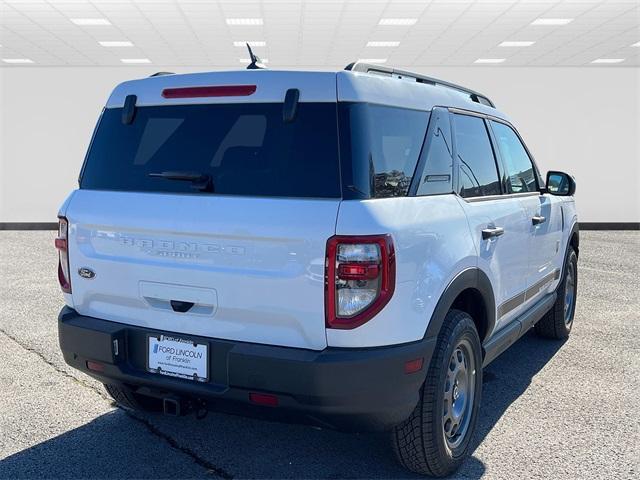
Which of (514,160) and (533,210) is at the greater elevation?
(514,160)

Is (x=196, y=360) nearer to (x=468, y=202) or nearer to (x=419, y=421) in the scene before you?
(x=419, y=421)

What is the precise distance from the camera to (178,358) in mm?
2674

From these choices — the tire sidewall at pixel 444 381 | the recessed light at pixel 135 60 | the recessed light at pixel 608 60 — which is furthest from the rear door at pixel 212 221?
the recessed light at pixel 608 60

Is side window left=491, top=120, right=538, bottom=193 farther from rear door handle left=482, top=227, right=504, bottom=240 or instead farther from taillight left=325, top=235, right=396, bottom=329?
taillight left=325, top=235, right=396, bottom=329

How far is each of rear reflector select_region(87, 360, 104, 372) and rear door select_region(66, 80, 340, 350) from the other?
0.22 metres

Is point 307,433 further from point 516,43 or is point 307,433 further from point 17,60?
point 17,60

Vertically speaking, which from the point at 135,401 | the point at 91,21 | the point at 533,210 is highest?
the point at 91,21

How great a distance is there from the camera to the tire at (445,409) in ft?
8.97

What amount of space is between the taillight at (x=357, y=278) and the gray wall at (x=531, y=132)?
1685 cm

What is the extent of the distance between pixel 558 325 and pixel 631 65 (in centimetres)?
1614

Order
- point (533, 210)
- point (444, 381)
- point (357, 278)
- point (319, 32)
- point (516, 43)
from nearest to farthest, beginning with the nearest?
point (357, 278) → point (444, 381) → point (533, 210) → point (319, 32) → point (516, 43)

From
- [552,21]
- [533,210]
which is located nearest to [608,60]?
[552,21]

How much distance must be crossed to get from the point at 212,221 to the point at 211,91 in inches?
24.7

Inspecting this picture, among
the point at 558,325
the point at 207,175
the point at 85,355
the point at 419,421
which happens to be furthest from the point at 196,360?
the point at 558,325
